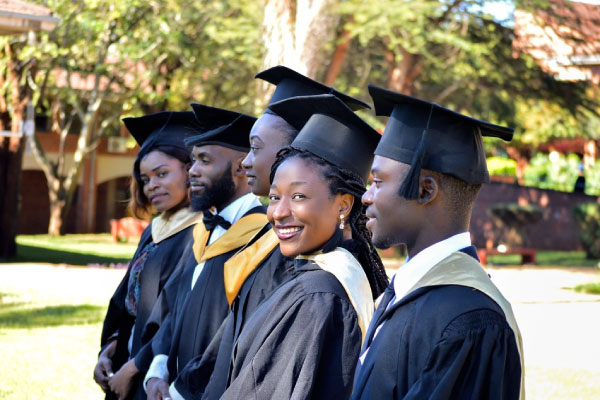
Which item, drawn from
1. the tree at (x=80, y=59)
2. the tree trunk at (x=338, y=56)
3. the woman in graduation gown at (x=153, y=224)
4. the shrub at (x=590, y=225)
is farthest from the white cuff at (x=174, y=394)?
the shrub at (x=590, y=225)

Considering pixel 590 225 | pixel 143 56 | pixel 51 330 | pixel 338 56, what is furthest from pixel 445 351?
pixel 590 225

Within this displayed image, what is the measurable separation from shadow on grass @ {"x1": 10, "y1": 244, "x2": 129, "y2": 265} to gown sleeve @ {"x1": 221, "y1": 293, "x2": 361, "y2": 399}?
16053 mm

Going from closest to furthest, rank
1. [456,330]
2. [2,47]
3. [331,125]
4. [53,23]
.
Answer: [456,330]
[331,125]
[53,23]
[2,47]

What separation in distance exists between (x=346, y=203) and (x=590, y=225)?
77.7 ft

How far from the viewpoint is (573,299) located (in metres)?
14.6

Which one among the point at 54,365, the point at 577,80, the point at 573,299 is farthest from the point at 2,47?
the point at 577,80

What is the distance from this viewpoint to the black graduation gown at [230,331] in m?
3.32

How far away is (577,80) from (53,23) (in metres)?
13.5

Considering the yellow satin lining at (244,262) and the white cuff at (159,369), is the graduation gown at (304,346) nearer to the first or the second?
the yellow satin lining at (244,262)

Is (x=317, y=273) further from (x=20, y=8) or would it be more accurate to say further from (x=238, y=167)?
(x=20, y=8)

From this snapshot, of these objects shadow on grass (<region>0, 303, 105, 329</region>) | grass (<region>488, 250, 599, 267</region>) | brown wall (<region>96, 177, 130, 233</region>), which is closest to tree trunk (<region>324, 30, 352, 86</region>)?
grass (<region>488, 250, 599, 267</region>)

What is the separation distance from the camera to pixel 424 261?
2.50 m

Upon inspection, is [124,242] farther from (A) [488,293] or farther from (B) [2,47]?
(A) [488,293]

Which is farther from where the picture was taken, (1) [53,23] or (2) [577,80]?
(2) [577,80]
